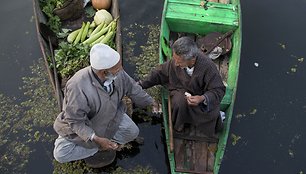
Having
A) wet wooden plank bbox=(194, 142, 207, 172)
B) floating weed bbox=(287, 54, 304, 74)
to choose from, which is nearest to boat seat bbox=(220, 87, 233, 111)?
wet wooden plank bbox=(194, 142, 207, 172)

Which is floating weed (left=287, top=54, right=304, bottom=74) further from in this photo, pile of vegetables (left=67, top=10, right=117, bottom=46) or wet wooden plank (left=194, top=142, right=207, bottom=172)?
pile of vegetables (left=67, top=10, right=117, bottom=46)

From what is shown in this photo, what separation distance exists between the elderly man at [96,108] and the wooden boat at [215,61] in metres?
0.76

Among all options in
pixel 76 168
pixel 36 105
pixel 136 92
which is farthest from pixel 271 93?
pixel 36 105

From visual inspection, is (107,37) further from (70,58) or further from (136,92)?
(136,92)

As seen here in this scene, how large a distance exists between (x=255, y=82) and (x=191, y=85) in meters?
2.74

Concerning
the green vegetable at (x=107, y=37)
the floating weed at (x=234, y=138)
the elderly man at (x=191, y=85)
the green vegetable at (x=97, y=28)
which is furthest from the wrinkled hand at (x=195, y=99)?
the green vegetable at (x=97, y=28)

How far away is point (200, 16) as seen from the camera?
7320 millimetres

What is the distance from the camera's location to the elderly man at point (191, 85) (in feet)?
16.7

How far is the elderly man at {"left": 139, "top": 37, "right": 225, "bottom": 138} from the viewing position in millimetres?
5090

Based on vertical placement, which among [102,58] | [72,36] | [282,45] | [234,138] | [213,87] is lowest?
[234,138]

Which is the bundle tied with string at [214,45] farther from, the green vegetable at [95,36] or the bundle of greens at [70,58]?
the bundle of greens at [70,58]

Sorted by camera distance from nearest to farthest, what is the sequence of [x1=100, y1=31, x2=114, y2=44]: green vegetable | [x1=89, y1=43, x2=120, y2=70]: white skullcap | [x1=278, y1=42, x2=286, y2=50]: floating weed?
[x1=89, y1=43, x2=120, y2=70]: white skullcap
[x1=100, y1=31, x2=114, y2=44]: green vegetable
[x1=278, y1=42, x2=286, y2=50]: floating weed

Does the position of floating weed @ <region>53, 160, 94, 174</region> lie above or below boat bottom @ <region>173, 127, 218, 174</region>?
below

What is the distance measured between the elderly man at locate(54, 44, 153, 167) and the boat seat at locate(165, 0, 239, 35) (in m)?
2.19
